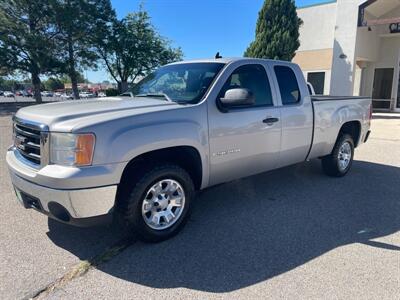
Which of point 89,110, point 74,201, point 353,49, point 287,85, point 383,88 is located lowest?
point 74,201

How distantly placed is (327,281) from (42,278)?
8.23 ft

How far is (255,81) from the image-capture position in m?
4.52

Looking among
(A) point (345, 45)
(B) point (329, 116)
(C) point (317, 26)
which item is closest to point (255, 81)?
(B) point (329, 116)

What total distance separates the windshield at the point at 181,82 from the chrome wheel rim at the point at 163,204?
1007 millimetres

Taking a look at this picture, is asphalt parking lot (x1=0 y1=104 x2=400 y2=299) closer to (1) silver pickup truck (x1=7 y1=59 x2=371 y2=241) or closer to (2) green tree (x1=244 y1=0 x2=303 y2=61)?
(1) silver pickup truck (x1=7 y1=59 x2=371 y2=241)

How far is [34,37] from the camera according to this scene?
23453mm

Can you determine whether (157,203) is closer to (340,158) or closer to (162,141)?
(162,141)

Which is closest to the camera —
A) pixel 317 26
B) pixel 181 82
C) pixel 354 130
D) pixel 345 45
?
pixel 181 82

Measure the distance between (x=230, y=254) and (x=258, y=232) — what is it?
0.63 meters

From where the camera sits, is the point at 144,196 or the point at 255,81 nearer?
the point at 144,196

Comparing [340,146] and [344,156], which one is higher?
[340,146]

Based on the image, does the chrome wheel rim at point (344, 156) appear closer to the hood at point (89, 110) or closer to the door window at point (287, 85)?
the door window at point (287, 85)

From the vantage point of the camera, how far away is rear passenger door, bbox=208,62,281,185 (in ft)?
12.8

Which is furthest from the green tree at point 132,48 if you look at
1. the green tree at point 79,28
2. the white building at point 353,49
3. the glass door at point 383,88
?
the glass door at point 383,88
